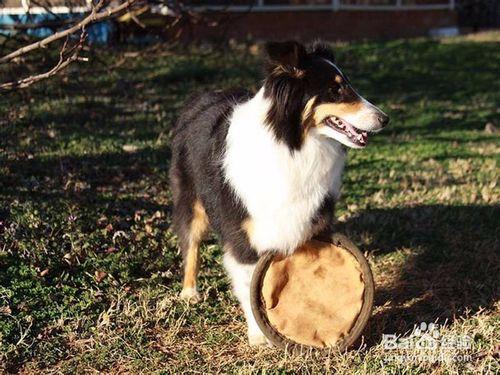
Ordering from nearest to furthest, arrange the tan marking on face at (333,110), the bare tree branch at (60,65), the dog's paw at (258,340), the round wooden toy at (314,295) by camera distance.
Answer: the tan marking on face at (333,110) → the round wooden toy at (314,295) → the dog's paw at (258,340) → the bare tree branch at (60,65)

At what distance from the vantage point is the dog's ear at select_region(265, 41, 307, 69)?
11.2 feet

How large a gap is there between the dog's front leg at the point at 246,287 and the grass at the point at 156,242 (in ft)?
0.28

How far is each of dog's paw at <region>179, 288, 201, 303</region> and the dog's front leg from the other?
0.51 m

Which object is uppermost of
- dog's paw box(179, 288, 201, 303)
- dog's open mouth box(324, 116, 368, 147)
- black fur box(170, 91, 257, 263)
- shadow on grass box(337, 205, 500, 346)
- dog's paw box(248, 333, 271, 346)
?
dog's open mouth box(324, 116, 368, 147)

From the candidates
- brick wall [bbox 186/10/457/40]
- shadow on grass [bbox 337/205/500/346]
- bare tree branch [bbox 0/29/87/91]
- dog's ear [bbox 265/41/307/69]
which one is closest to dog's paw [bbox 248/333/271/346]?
shadow on grass [bbox 337/205/500/346]

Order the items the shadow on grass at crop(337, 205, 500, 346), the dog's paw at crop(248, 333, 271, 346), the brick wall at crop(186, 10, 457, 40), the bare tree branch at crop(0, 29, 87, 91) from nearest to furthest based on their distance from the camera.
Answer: the dog's paw at crop(248, 333, 271, 346) → the bare tree branch at crop(0, 29, 87, 91) → the shadow on grass at crop(337, 205, 500, 346) → the brick wall at crop(186, 10, 457, 40)

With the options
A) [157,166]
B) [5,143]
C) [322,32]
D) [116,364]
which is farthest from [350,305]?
[322,32]

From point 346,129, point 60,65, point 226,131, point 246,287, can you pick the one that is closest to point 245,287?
point 246,287

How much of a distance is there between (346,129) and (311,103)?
0.23 meters

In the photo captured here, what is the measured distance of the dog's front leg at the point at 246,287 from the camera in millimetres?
3939

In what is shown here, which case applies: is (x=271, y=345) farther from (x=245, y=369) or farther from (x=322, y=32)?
(x=322, y=32)

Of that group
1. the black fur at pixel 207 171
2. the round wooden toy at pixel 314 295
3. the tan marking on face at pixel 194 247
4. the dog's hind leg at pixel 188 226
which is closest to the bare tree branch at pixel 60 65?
the black fur at pixel 207 171

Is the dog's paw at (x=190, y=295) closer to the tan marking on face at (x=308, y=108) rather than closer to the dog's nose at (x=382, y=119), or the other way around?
the tan marking on face at (x=308, y=108)

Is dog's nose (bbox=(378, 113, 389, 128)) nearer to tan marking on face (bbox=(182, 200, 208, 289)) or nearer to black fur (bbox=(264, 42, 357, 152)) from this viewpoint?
black fur (bbox=(264, 42, 357, 152))
